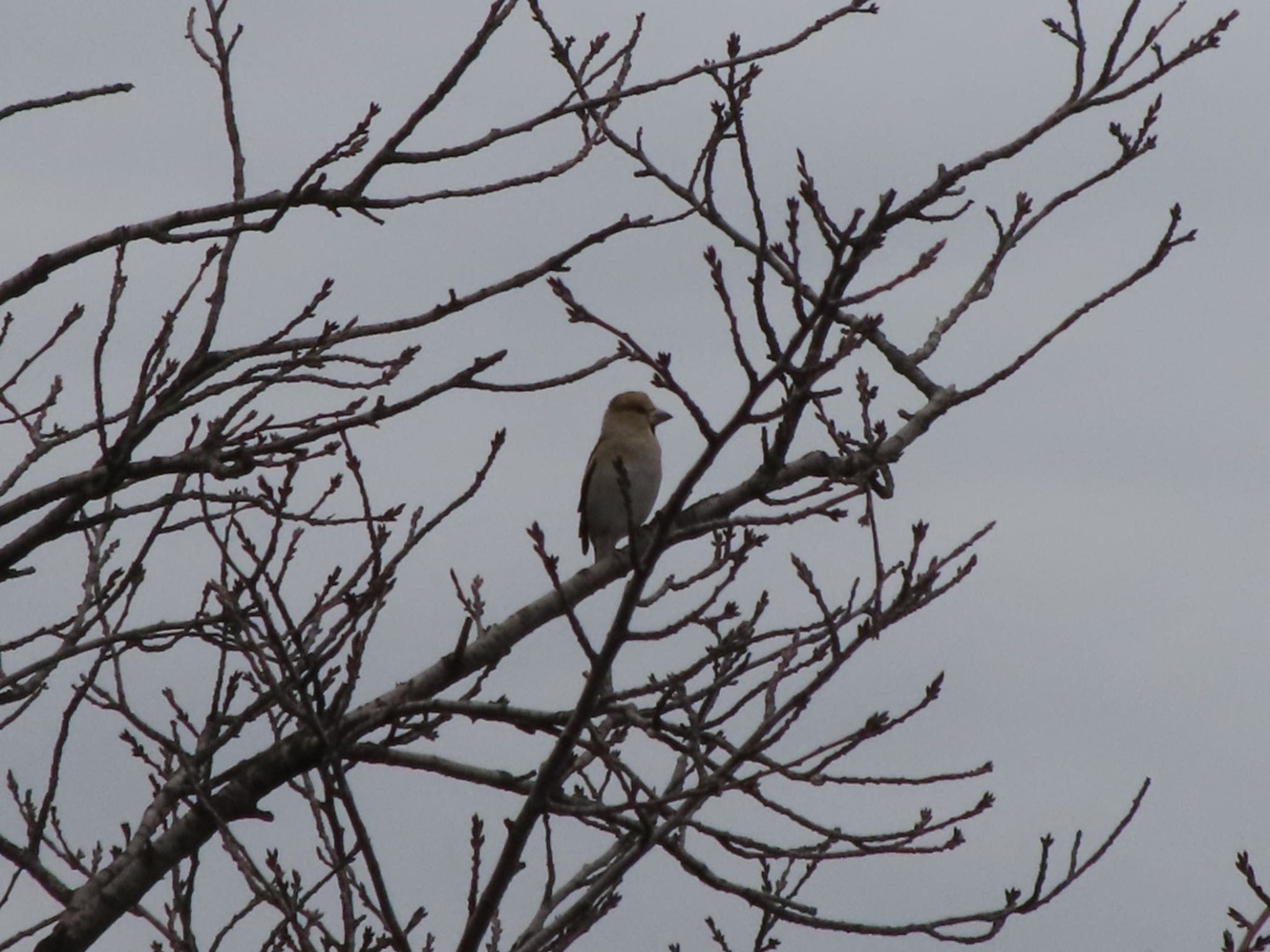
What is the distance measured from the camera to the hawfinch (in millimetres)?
9242

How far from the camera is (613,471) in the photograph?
9.14 m

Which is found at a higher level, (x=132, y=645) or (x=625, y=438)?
(x=625, y=438)

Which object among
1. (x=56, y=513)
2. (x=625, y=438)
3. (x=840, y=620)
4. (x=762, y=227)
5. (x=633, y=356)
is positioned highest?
(x=625, y=438)

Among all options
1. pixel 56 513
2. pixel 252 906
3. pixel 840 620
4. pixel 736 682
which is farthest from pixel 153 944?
pixel 840 620

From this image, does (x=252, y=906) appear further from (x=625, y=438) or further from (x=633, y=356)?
(x=625, y=438)

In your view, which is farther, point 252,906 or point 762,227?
point 252,906

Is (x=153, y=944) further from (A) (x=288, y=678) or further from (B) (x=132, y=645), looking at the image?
(A) (x=288, y=678)

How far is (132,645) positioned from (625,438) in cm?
535

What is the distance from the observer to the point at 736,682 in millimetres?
3814

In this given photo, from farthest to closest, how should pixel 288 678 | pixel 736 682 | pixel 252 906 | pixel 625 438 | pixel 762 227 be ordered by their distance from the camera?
pixel 625 438 < pixel 252 906 < pixel 736 682 < pixel 288 678 < pixel 762 227

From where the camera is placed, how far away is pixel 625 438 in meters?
9.49

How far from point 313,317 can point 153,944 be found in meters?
2.18

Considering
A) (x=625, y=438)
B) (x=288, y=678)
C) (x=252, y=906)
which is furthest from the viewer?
(x=625, y=438)

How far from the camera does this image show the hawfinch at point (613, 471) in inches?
364
